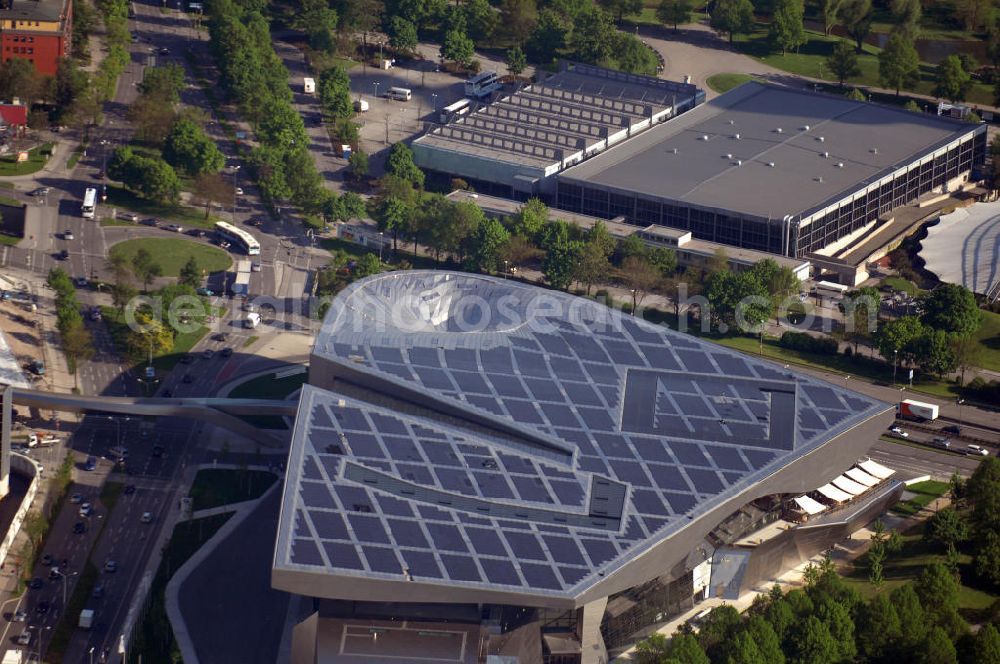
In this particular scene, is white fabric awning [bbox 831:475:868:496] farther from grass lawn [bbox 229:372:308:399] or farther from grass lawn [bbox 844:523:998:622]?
grass lawn [bbox 229:372:308:399]

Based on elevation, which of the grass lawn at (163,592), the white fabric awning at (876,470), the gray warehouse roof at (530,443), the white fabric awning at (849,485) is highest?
the gray warehouse roof at (530,443)

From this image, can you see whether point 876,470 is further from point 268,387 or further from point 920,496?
point 268,387

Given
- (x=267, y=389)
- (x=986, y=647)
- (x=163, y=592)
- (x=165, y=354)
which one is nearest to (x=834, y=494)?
(x=986, y=647)

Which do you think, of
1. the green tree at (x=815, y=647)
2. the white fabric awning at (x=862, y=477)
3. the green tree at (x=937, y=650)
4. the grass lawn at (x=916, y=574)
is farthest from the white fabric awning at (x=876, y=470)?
the green tree at (x=815, y=647)

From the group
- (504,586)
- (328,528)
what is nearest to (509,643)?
(504,586)

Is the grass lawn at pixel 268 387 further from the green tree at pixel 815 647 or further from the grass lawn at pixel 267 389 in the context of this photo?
the green tree at pixel 815 647

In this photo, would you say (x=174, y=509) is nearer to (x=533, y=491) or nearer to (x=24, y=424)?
(x=24, y=424)

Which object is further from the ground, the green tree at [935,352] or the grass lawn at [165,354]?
the green tree at [935,352]

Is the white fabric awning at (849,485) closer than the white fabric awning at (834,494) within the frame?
No
